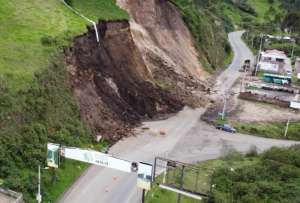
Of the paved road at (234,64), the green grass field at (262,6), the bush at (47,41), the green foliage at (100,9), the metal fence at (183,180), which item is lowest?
the paved road at (234,64)

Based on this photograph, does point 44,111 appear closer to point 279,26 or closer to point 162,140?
point 162,140

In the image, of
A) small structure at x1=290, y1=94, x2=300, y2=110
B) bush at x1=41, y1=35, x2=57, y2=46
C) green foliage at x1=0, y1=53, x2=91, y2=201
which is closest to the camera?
green foliage at x1=0, y1=53, x2=91, y2=201

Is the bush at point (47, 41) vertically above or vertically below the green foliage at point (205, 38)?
above

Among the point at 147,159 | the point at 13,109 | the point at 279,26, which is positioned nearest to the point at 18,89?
the point at 13,109

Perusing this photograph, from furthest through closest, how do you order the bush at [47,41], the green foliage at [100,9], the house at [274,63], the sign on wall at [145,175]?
the house at [274,63]
the green foliage at [100,9]
the bush at [47,41]
the sign on wall at [145,175]

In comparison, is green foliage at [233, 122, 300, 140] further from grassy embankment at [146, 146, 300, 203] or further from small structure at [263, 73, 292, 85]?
small structure at [263, 73, 292, 85]

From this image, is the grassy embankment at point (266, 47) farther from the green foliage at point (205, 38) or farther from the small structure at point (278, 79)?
the small structure at point (278, 79)

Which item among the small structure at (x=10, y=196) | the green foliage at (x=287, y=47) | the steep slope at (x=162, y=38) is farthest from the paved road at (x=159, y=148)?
the green foliage at (x=287, y=47)

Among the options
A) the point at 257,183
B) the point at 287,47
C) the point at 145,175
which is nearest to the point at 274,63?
the point at 287,47

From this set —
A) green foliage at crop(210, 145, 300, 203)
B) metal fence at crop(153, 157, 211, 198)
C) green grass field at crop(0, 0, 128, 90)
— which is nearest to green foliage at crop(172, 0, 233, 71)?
green grass field at crop(0, 0, 128, 90)
